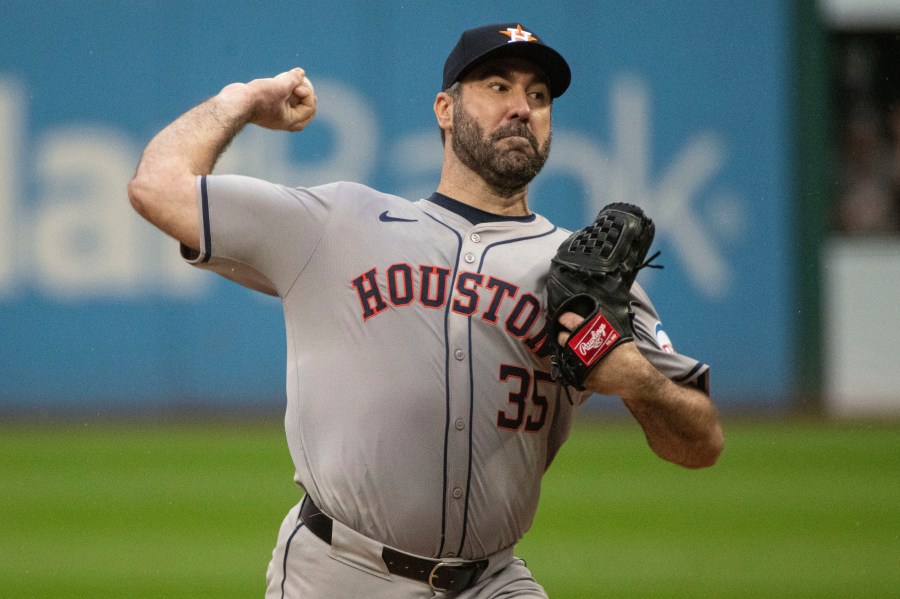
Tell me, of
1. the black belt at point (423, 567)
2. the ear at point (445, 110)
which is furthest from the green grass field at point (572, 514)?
the ear at point (445, 110)

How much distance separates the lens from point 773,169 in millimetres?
12773

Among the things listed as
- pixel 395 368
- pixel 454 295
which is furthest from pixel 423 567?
pixel 454 295

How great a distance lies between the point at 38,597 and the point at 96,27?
25.2 ft

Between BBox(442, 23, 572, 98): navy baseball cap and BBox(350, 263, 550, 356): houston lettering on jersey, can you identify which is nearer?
BBox(350, 263, 550, 356): houston lettering on jersey

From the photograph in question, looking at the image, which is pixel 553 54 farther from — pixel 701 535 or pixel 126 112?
pixel 126 112

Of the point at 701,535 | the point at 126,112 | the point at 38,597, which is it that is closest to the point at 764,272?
the point at 701,535

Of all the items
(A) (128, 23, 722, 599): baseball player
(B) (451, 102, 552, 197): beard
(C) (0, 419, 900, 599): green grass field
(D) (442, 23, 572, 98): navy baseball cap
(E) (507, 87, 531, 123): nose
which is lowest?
(C) (0, 419, 900, 599): green grass field

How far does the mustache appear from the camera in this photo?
140 inches

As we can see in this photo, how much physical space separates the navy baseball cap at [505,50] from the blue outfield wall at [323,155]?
28.6 feet

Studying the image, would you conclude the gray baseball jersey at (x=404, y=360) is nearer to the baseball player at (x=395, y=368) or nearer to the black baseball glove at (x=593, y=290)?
the baseball player at (x=395, y=368)

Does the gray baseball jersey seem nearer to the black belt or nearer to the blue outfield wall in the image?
the black belt

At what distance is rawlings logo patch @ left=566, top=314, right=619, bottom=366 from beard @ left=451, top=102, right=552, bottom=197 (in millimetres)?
616

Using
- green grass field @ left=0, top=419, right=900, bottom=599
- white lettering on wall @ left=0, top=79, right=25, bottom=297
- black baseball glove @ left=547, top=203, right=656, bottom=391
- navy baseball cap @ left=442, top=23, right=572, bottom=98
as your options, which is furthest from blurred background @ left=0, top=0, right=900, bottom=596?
black baseball glove @ left=547, top=203, right=656, bottom=391

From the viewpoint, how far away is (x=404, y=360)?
11.0 ft
